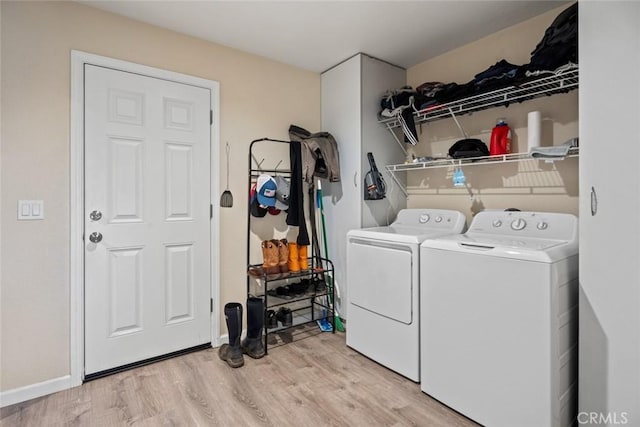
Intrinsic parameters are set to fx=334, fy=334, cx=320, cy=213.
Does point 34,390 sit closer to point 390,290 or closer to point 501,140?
point 390,290

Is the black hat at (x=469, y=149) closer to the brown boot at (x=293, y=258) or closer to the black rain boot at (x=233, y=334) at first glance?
the brown boot at (x=293, y=258)

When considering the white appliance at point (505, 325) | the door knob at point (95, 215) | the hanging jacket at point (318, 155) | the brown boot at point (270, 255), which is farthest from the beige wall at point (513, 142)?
the door knob at point (95, 215)

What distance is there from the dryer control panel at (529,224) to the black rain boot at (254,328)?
1.65 m

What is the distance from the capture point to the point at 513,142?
2.35 metres

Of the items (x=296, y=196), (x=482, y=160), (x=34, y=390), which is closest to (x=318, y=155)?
(x=296, y=196)

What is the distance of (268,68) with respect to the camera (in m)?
2.92

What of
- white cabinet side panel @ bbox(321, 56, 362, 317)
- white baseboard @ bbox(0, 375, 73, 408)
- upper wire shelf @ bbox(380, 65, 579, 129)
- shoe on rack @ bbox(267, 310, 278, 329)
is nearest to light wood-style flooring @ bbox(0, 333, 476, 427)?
white baseboard @ bbox(0, 375, 73, 408)

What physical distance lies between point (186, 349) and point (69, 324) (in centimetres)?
79

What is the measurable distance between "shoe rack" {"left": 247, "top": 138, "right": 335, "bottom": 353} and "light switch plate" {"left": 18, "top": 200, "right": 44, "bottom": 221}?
133 centimetres

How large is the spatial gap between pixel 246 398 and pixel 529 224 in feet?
6.55

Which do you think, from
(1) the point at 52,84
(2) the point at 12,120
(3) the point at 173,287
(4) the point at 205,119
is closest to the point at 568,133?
(4) the point at 205,119

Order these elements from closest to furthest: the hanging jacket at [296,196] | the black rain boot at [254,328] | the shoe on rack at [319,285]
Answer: the black rain boot at [254,328]
the hanging jacket at [296,196]
the shoe on rack at [319,285]

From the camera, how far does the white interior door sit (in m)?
2.17

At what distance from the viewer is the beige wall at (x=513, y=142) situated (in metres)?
2.12
